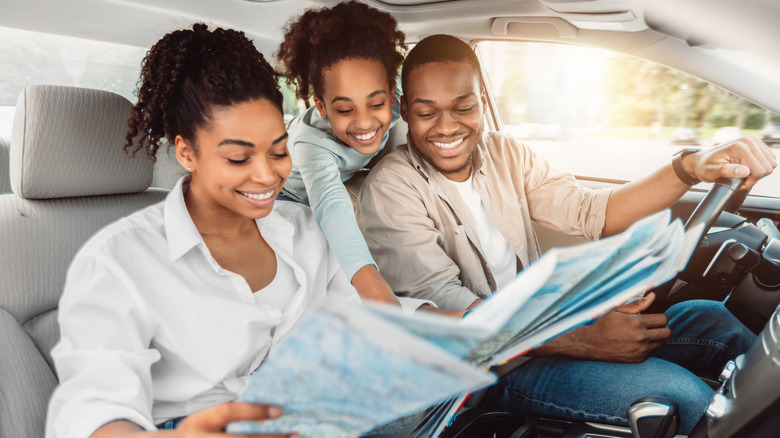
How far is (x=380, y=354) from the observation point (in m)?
0.40

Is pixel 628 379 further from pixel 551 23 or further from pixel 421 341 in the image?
pixel 551 23

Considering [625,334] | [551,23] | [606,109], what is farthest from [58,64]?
[606,109]

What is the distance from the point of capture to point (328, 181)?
1.37 metres

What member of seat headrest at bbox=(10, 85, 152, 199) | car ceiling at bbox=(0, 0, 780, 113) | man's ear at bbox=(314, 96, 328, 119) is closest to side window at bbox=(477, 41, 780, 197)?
car ceiling at bbox=(0, 0, 780, 113)

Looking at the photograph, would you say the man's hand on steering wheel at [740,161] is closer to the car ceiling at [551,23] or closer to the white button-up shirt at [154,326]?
the car ceiling at [551,23]

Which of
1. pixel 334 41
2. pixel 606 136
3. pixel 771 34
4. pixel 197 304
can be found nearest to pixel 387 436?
pixel 197 304

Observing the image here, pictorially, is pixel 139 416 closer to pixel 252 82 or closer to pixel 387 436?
pixel 387 436

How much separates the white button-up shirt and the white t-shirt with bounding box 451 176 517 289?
23.8 inches

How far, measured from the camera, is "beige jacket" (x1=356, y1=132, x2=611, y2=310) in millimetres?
1404

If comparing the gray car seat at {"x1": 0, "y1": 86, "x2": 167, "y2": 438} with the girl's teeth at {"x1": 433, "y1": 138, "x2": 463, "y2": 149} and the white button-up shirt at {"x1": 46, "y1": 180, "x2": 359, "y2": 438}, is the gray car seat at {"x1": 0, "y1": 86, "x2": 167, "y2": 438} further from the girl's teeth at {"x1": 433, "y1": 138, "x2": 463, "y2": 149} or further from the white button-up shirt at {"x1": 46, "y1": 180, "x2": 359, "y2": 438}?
the girl's teeth at {"x1": 433, "y1": 138, "x2": 463, "y2": 149}

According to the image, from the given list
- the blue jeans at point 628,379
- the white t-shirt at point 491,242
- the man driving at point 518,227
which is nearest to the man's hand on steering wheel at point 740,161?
the man driving at point 518,227

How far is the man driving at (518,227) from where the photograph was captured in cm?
118

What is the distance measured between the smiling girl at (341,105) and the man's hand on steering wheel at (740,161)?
2.31ft

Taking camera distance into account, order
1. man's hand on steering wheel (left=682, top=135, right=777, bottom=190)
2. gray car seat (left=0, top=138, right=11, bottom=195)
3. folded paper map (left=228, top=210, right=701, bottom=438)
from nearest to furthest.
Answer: folded paper map (left=228, top=210, right=701, bottom=438) < man's hand on steering wheel (left=682, top=135, right=777, bottom=190) < gray car seat (left=0, top=138, right=11, bottom=195)
